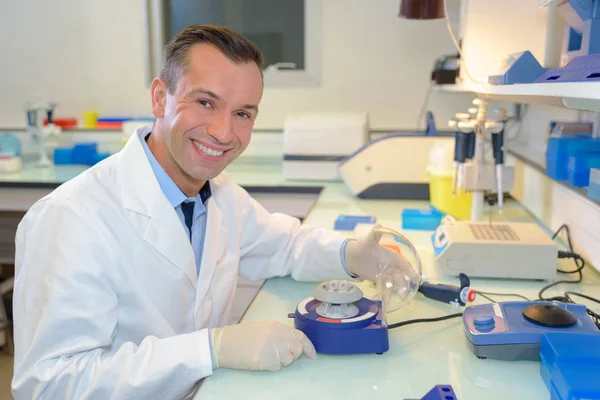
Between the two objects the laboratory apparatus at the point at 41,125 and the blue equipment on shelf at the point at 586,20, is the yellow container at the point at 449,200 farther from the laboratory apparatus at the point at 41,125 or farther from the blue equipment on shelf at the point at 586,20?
the laboratory apparatus at the point at 41,125

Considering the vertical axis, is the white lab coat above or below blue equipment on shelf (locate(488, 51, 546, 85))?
below

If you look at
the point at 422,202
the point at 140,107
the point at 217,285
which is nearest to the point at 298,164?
the point at 422,202

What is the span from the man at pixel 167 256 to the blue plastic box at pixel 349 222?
33 centimetres

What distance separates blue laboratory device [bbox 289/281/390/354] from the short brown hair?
1.69ft

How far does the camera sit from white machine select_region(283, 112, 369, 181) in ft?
8.33

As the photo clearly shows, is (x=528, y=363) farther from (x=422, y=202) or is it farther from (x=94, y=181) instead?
(x=422, y=202)

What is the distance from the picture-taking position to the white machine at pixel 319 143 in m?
2.54

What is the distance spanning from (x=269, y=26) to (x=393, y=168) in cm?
126

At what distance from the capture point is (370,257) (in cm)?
138

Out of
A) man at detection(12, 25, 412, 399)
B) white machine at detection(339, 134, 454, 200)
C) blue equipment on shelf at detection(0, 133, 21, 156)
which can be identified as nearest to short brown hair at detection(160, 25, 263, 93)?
man at detection(12, 25, 412, 399)

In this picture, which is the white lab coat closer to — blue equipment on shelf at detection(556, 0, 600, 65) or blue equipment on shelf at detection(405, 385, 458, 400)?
blue equipment on shelf at detection(405, 385, 458, 400)

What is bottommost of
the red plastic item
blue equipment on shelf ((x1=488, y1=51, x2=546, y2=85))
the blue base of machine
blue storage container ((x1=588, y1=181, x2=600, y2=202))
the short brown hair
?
the blue base of machine

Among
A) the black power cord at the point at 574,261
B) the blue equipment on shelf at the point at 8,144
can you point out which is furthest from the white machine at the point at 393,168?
the blue equipment on shelf at the point at 8,144

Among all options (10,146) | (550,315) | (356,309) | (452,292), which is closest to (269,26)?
(10,146)
